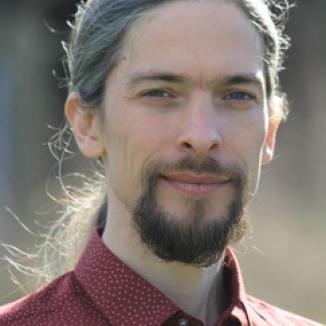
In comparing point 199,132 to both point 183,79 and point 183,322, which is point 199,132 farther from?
point 183,322

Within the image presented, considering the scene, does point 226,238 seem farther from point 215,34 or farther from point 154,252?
point 215,34

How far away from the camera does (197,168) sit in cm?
277

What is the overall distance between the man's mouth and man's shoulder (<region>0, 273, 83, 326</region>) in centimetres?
32

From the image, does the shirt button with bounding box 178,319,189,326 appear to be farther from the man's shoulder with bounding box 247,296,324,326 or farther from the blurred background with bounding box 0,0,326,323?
the blurred background with bounding box 0,0,326,323

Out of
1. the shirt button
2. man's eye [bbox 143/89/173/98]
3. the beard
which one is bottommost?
the shirt button

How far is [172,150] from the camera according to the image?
2781 millimetres

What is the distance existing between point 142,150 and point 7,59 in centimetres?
679

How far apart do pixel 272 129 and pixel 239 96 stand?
0.92 feet

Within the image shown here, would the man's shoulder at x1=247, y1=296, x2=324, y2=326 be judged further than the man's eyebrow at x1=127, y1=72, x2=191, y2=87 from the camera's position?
Yes

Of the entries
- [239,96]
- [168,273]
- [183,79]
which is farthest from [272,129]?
[168,273]

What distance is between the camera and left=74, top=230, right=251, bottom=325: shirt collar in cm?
275

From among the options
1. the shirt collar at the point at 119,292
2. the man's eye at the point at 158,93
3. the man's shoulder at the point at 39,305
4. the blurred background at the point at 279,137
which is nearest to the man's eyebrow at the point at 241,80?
the man's eye at the point at 158,93

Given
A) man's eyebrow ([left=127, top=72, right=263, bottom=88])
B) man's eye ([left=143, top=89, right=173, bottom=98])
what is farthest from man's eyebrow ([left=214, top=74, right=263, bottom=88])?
man's eye ([left=143, top=89, right=173, bottom=98])

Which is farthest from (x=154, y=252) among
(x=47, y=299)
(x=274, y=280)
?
(x=274, y=280)
